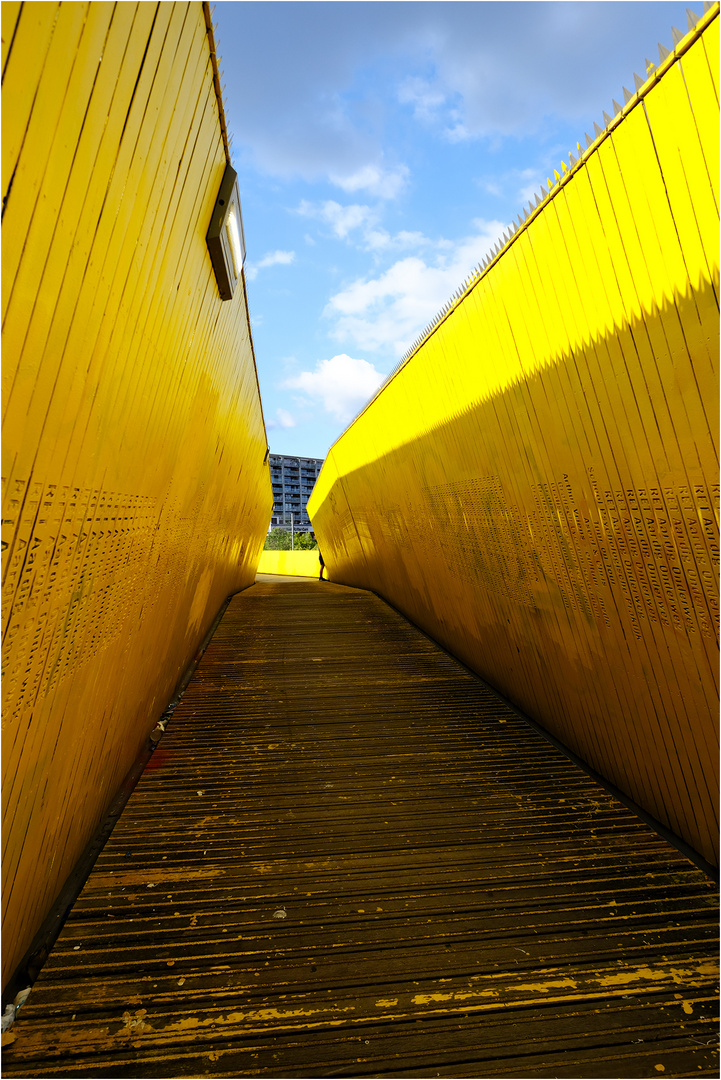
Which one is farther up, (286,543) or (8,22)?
(286,543)

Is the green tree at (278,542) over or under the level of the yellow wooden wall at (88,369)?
over

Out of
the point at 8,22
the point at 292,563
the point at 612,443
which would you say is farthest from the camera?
the point at 292,563

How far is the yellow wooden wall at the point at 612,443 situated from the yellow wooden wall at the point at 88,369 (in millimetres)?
1914

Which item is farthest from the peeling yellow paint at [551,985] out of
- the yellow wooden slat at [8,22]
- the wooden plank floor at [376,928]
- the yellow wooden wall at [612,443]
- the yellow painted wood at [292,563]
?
the yellow painted wood at [292,563]

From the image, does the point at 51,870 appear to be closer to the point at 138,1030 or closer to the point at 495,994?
the point at 138,1030

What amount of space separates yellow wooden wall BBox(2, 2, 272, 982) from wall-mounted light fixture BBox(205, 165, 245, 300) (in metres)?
0.08

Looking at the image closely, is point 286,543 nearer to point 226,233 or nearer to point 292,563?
point 292,563

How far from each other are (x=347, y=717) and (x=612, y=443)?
319 cm

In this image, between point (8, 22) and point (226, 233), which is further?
point (226, 233)

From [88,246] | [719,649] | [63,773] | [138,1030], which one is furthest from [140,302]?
[719,649]

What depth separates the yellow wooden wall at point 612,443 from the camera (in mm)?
2203

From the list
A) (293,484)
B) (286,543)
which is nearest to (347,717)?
(286,543)

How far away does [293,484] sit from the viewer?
94.2 m

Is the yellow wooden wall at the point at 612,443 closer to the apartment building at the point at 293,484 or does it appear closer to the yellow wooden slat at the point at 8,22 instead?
the yellow wooden slat at the point at 8,22
